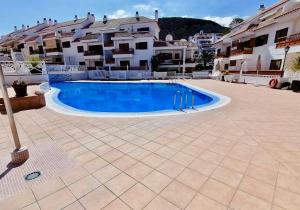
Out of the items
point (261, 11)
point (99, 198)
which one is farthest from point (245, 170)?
point (261, 11)

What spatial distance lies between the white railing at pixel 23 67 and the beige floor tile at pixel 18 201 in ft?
50.4

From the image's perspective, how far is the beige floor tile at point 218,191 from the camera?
98.0 inches

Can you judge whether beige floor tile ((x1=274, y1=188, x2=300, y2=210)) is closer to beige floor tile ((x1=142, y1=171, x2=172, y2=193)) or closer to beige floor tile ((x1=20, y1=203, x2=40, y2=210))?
beige floor tile ((x1=142, y1=171, x2=172, y2=193))

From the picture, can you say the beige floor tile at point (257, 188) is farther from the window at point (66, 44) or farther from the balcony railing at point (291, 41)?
the window at point (66, 44)

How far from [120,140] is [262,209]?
3.21 m

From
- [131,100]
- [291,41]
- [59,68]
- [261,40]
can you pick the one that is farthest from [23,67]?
[261,40]

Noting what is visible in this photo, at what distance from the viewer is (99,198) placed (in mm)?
2510

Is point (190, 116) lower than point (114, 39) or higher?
lower

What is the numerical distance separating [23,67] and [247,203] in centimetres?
1884

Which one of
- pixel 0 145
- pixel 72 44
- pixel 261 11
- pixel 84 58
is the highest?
pixel 261 11

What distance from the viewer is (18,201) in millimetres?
2465

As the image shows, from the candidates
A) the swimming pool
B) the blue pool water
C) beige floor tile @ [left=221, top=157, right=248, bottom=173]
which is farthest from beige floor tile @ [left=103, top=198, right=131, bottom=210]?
the blue pool water

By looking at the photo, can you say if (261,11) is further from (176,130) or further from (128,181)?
(128,181)

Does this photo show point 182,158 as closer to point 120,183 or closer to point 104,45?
point 120,183
